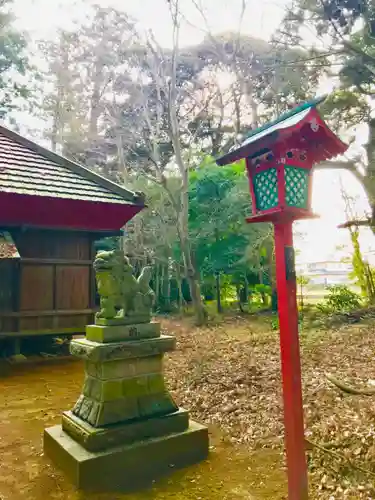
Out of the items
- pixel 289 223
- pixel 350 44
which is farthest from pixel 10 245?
pixel 350 44

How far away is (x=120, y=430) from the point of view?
352cm

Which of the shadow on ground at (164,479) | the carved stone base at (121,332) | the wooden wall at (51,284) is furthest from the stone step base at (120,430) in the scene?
the wooden wall at (51,284)

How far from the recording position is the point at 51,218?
25.8 feet

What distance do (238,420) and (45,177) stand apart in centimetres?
600

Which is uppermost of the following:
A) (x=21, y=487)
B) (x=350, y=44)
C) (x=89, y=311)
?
(x=350, y=44)

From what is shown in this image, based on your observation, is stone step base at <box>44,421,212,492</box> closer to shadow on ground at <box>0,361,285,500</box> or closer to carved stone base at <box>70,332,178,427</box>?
shadow on ground at <box>0,361,285,500</box>

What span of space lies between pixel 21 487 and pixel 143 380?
4.26ft

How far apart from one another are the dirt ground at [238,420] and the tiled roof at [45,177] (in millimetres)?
3390

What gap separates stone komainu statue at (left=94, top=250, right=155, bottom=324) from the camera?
12.7 ft

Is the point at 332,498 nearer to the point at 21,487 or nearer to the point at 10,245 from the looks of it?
the point at 21,487

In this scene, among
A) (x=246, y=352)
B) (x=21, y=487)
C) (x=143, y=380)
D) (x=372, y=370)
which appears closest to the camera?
(x=21, y=487)

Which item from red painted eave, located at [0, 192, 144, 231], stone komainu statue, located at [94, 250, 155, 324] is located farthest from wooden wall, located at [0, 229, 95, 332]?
stone komainu statue, located at [94, 250, 155, 324]

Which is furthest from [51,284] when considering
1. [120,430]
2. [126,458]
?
[126,458]

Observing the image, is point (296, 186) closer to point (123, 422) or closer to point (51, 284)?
point (123, 422)
